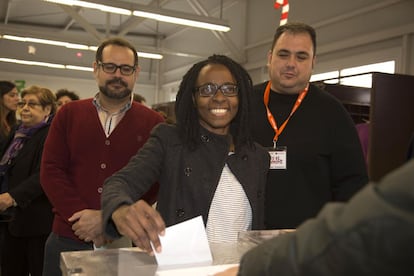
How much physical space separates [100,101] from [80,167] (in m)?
0.33

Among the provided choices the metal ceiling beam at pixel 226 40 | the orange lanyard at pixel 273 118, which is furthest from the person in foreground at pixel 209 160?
the metal ceiling beam at pixel 226 40

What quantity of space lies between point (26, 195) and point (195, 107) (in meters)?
1.50

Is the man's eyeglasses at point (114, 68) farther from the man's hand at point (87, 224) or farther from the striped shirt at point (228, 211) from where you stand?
the striped shirt at point (228, 211)

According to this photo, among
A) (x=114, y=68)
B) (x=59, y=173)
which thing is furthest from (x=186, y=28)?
(x=59, y=173)

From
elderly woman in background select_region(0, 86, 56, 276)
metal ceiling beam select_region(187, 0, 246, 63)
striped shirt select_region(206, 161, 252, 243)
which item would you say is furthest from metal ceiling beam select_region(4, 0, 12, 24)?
striped shirt select_region(206, 161, 252, 243)

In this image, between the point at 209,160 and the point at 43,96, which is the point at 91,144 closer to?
→ the point at 209,160

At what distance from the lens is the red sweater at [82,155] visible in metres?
1.81

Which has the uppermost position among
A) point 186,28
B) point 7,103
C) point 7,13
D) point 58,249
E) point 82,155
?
point 186,28

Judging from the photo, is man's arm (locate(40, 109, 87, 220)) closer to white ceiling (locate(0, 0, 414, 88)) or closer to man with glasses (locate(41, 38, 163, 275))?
man with glasses (locate(41, 38, 163, 275))

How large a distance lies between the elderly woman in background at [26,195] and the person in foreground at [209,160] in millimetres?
1459

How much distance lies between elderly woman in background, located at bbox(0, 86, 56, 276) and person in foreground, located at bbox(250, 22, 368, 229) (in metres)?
1.43

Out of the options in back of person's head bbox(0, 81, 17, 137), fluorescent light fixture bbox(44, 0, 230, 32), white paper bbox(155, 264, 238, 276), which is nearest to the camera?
white paper bbox(155, 264, 238, 276)

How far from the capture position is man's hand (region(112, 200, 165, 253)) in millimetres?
871

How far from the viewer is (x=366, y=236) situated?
364 mm
